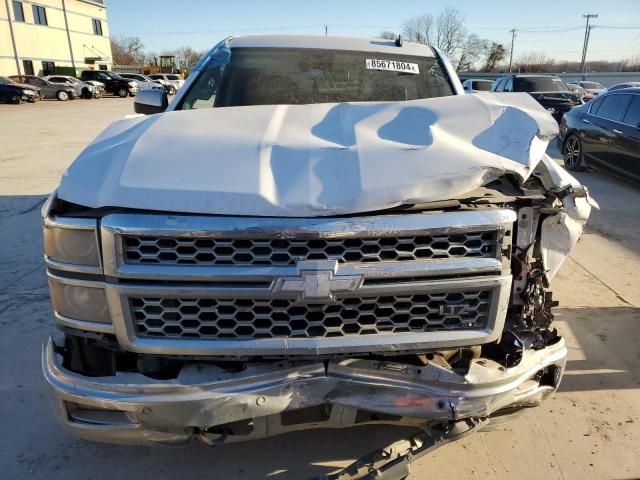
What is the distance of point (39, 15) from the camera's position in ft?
148

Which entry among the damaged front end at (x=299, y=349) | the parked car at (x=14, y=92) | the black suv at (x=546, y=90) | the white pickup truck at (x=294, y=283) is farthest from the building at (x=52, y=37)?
the damaged front end at (x=299, y=349)

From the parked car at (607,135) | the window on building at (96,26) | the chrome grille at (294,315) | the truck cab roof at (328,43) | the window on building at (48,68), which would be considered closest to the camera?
the chrome grille at (294,315)

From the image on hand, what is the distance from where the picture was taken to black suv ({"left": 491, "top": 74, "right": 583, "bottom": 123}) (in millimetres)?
14477

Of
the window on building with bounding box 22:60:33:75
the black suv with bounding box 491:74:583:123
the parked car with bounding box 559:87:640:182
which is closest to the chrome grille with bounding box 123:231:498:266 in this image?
the parked car with bounding box 559:87:640:182

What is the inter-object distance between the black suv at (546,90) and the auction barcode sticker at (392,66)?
11974mm

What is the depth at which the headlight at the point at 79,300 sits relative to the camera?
6.32 feet

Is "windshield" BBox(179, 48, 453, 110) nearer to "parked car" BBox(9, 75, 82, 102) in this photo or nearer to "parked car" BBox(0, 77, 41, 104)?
"parked car" BBox(0, 77, 41, 104)

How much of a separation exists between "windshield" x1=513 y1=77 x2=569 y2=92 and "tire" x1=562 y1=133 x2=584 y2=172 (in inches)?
227

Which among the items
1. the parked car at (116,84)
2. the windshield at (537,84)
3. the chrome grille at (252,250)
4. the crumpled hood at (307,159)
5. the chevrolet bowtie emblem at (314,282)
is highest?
the crumpled hood at (307,159)

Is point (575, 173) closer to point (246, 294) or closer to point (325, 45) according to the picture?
point (325, 45)

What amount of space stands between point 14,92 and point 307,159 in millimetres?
31777

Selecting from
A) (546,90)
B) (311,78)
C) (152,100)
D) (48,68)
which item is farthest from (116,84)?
(311,78)

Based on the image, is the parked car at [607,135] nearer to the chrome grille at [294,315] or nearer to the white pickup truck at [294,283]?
the white pickup truck at [294,283]

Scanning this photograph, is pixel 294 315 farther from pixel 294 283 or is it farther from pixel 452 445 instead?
pixel 452 445
